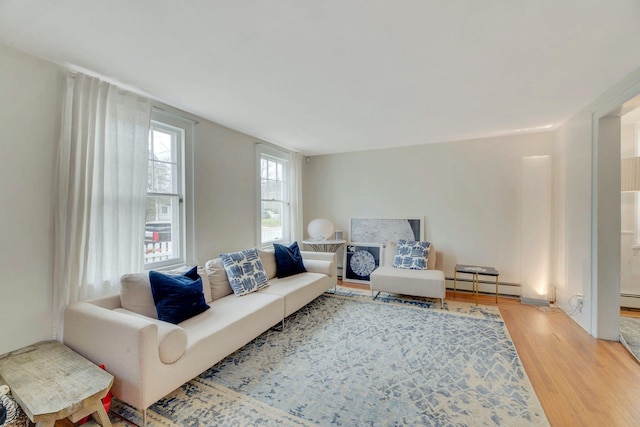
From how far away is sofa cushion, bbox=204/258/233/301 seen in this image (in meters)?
2.72

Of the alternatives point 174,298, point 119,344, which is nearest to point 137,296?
point 174,298

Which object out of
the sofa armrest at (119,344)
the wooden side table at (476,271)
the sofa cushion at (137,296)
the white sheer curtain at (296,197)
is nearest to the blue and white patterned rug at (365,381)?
the sofa armrest at (119,344)

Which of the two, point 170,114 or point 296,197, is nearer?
point 170,114

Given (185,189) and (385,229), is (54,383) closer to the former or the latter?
(185,189)

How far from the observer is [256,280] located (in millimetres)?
2939

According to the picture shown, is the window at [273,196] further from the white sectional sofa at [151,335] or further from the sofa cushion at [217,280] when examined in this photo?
the white sectional sofa at [151,335]

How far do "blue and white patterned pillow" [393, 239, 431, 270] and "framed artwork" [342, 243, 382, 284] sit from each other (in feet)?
1.68

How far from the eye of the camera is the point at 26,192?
1.81 metres

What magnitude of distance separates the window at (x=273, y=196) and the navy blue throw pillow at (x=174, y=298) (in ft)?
6.23

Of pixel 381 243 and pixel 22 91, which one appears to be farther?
pixel 381 243

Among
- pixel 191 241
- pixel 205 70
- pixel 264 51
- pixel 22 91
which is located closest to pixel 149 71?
pixel 205 70

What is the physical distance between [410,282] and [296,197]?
243 cm

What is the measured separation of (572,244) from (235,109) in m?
4.19

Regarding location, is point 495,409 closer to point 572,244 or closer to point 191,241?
point 572,244
